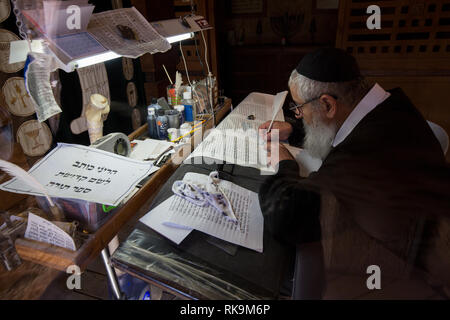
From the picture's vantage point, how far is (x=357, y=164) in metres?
0.63

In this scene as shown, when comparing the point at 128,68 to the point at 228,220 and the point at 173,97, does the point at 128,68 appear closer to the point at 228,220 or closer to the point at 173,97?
the point at 173,97

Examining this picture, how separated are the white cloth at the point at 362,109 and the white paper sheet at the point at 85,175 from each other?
0.81m

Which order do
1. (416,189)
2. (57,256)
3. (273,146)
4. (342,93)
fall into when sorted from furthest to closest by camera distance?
(273,146) < (342,93) < (57,256) < (416,189)

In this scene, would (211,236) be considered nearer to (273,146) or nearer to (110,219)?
(110,219)

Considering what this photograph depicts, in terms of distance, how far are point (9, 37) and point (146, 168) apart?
0.89 m

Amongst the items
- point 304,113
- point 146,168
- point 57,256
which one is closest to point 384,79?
point 304,113

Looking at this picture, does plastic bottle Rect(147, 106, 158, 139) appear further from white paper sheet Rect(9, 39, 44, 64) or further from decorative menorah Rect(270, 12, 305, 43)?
decorative menorah Rect(270, 12, 305, 43)

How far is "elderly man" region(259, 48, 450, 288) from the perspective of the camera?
52 cm

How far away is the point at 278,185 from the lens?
989 millimetres

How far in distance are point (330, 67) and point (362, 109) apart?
0.22 metres

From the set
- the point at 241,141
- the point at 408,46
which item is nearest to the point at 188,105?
the point at 241,141
